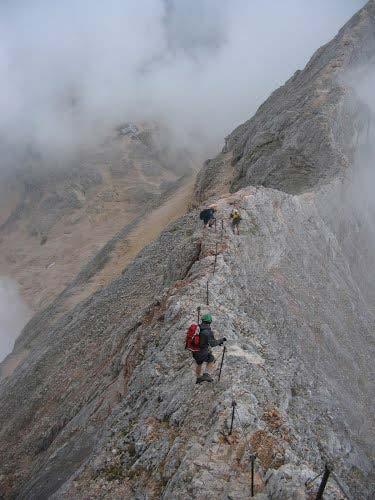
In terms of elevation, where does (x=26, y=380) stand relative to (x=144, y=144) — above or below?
below

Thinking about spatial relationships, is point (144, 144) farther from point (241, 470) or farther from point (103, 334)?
point (241, 470)

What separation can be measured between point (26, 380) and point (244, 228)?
1740 cm

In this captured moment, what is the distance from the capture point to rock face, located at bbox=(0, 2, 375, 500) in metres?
12.0

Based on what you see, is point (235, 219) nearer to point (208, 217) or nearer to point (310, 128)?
point (208, 217)

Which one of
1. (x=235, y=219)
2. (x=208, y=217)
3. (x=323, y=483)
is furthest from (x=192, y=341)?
(x=235, y=219)

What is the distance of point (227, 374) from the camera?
45.3 ft

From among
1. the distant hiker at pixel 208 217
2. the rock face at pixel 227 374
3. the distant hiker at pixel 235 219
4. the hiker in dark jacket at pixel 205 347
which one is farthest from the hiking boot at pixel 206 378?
the distant hiker at pixel 235 219

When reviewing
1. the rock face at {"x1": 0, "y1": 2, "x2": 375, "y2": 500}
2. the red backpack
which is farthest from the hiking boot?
the red backpack

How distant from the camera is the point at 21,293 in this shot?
8781cm

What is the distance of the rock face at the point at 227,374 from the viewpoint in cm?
1195

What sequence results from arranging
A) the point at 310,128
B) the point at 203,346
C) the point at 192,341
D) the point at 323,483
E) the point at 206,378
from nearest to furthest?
the point at 323,483 → the point at 206,378 → the point at 203,346 → the point at 192,341 → the point at 310,128

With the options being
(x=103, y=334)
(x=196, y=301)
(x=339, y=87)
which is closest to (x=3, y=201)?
(x=339, y=87)

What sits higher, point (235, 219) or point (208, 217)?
point (208, 217)

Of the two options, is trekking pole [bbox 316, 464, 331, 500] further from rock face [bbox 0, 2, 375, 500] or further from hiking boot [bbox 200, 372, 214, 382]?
hiking boot [bbox 200, 372, 214, 382]
